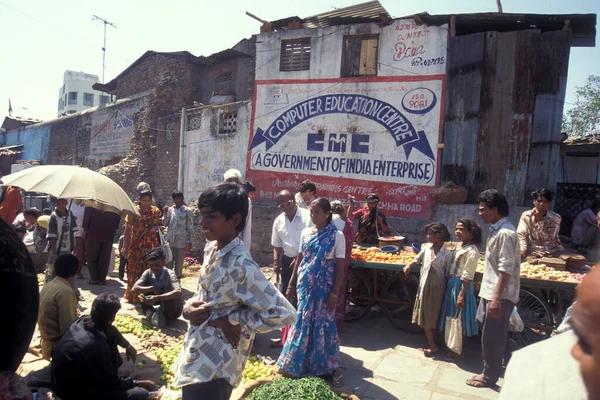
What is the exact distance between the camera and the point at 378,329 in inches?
243

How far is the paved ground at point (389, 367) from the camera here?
4.15 meters

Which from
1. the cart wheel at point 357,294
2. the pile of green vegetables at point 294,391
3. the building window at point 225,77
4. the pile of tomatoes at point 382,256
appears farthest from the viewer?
the building window at point 225,77

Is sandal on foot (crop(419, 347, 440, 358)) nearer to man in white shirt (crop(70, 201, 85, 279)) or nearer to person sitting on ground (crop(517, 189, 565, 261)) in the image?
person sitting on ground (crop(517, 189, 565, 261))

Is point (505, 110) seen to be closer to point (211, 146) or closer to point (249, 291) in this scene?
point (211, 146)

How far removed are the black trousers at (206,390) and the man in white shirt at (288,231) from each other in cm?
323

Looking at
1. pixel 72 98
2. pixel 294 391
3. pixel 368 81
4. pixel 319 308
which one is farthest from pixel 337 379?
pixel 72 98

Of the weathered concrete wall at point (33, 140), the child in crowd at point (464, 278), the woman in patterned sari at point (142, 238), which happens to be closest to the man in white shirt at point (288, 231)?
the child in crowd at point (464, 278)

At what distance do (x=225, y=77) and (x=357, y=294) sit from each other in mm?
12032

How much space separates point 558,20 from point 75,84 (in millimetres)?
56450

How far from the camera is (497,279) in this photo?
395cm

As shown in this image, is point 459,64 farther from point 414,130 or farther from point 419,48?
point 414,130

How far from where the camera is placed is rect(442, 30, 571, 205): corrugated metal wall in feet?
28.3

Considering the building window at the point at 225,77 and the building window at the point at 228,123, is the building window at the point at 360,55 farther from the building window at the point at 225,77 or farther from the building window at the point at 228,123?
the building window at the point at 225,77

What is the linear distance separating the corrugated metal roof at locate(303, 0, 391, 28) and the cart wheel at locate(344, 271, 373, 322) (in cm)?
622
